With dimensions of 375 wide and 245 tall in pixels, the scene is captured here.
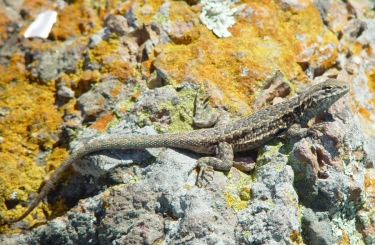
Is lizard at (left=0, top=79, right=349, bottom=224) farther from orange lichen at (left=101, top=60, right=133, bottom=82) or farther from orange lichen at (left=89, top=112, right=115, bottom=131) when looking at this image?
orange lichen at (left=101, top=60, right=133, bottom=82)

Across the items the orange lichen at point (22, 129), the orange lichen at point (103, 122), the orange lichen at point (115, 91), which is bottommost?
the orange lichen at point (22, 129)

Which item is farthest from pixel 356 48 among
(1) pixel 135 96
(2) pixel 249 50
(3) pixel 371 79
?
(1) pixel 135 96

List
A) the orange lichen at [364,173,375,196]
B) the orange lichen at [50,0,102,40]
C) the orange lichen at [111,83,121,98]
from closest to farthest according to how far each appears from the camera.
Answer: the orange lichen at [364,173,375,196]
the orange lichen at [111,83,121,98]
the orange lichen at [50,0,102,40]

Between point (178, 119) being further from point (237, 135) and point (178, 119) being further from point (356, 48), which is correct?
point (356, 48)

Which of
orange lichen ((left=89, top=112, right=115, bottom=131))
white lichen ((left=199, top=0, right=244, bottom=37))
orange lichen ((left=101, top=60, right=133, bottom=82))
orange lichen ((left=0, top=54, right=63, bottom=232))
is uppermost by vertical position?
white lichen ((left=199, top=0, right=244, bottom=37))

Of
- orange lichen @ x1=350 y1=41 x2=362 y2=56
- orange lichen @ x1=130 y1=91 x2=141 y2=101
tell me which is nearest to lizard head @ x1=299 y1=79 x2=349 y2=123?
orange lichen @ x1=350 y1=41 x2=362 y2=56

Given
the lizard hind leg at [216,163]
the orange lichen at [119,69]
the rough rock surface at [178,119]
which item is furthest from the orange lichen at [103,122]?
the lizard hind leg at [216,163]

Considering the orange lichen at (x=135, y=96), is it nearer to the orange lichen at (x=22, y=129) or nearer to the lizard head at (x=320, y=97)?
the orange lichen at (x=22, y=129)

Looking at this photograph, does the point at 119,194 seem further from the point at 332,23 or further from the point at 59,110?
the point at 332,23
